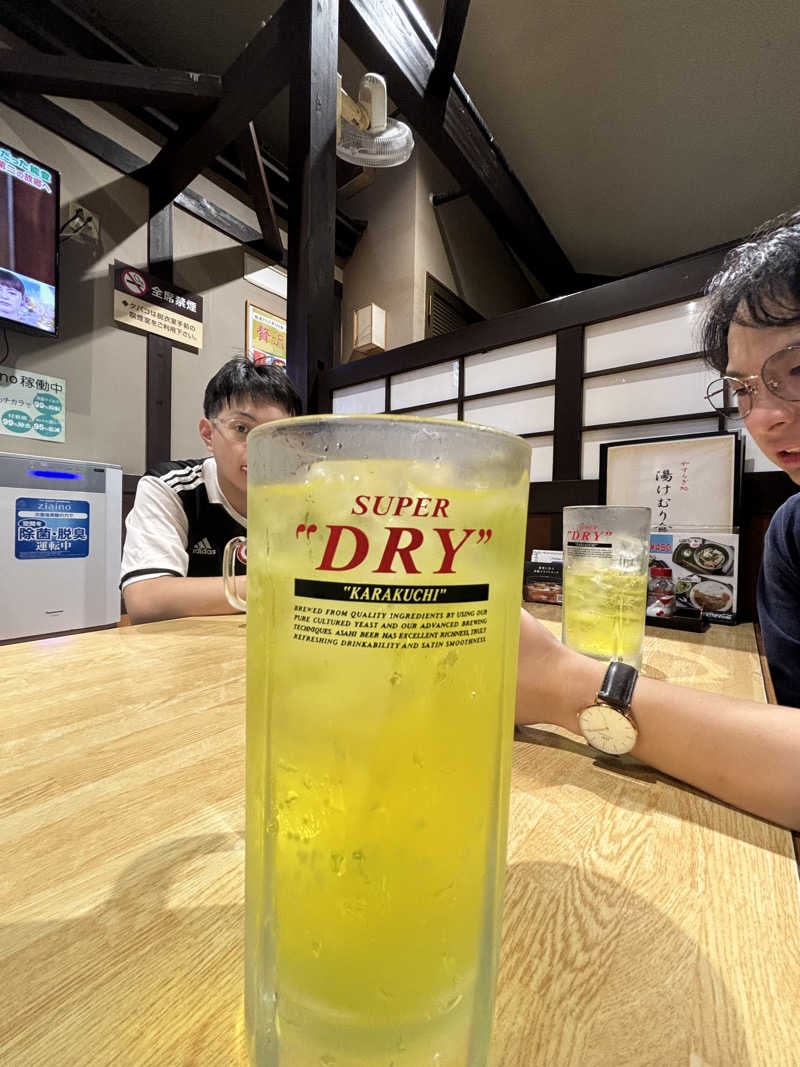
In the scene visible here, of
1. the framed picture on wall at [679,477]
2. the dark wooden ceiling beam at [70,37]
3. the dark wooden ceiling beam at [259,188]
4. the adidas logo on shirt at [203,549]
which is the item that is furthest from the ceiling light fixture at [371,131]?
the adidas logo on shirt at [203,549]

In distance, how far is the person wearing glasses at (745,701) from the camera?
54 cm

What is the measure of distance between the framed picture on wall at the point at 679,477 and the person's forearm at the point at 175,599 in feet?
5.08

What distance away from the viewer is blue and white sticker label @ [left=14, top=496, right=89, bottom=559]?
2.58 m

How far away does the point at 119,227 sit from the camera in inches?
124

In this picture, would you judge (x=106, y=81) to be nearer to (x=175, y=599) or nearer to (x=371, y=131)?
(x=371, y=131)

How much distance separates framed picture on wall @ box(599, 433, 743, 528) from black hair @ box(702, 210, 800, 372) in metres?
0.75

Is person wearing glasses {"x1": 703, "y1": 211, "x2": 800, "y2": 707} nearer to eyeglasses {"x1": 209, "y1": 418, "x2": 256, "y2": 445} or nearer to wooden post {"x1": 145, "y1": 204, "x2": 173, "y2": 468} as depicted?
eyeglasses {"x1": 209, "y1": 418, "x2": 256, "y2": 445}

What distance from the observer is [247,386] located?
1878 millimetres

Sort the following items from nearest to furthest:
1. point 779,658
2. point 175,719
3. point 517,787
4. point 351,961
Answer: point 351,961 → point 517,787 → point 175,719 → point 779,658

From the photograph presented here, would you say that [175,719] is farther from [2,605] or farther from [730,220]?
[730,220]

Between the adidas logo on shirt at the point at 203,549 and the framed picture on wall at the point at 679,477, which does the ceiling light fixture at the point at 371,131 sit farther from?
the adidas logo on shirt at the point at 203,549

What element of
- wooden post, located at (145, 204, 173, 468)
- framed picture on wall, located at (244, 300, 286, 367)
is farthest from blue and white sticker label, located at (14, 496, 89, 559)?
framed picture on wall, located at (244, 300, 286, 367)

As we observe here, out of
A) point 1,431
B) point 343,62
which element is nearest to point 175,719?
point 1,431

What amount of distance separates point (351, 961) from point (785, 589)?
1.29m
